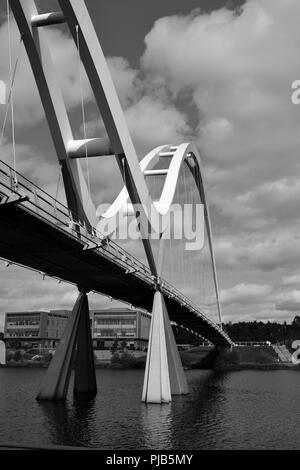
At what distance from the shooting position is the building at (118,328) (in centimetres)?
16288

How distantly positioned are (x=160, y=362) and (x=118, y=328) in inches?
5129

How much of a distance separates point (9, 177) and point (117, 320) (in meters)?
150

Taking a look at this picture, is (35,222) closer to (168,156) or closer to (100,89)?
(100,89)

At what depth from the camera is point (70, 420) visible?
1123 inches

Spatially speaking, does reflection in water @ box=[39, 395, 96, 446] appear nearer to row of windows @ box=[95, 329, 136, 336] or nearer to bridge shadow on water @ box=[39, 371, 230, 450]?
bridge shadow on water @ box=[39, 371, 230, 450]

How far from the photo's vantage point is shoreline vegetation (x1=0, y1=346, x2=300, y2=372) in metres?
114

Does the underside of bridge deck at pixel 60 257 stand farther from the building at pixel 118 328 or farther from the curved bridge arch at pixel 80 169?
the building at pixel 118 328

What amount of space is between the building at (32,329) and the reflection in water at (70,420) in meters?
128

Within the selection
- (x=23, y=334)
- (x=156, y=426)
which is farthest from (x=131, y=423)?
(x=23, y=334)

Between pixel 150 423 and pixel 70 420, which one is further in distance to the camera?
pixel 70 420

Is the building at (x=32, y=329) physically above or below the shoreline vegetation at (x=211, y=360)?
above

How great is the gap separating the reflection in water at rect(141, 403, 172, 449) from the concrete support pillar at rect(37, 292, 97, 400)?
6.18 metres

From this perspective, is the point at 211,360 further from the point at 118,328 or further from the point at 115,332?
the point at 115,332

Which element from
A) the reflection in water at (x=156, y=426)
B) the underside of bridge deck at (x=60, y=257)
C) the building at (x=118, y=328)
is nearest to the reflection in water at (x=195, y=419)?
the reflection in water at (x=156, y=426)
